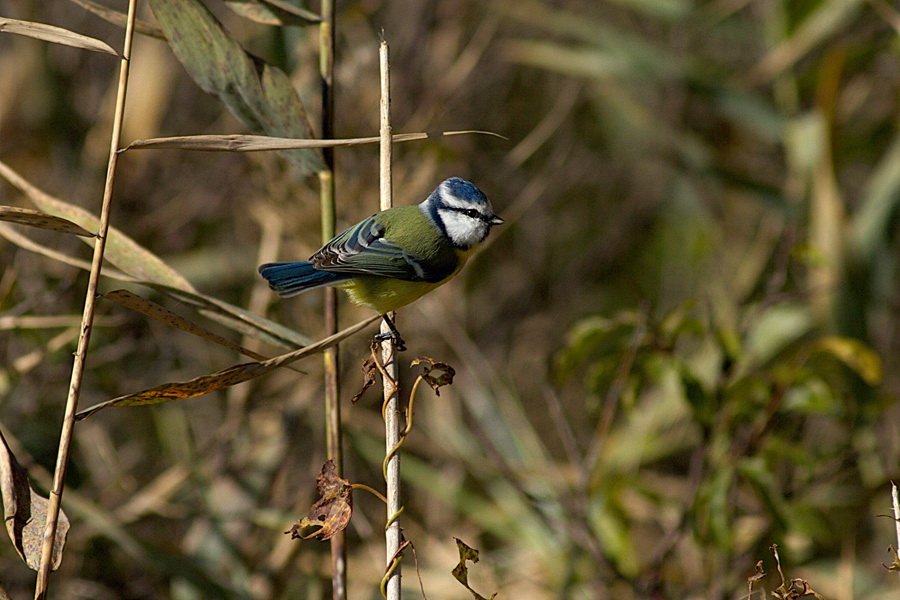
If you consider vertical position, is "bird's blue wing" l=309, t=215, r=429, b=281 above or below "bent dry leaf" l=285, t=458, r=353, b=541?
above

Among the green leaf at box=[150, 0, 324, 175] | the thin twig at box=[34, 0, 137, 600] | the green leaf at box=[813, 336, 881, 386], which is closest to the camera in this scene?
the thin twig at box=[34, 0, 137, 600]

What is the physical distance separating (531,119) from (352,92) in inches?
60.9

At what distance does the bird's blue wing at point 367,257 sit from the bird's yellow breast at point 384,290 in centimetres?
2

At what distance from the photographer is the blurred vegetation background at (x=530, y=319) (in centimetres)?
206

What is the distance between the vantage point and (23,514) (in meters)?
1.08

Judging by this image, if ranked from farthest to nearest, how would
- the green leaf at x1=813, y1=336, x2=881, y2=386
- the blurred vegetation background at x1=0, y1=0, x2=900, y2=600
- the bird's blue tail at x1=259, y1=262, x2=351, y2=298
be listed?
the blurred vegetation background at x1=0, y1=0, x2=900, y2=600 → the green leaf at x1=813, y1=336, x2=881, y2=386 → the bird's blue tail at x1=259, y1=262, x2=351, y2=298

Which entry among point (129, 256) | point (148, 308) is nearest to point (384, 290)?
point (129, 256)

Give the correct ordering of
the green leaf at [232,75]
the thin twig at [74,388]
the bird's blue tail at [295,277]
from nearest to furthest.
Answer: the thin twig at [74,388]
the green leaf at [232,75]
the bird's blue tail at [295,277]

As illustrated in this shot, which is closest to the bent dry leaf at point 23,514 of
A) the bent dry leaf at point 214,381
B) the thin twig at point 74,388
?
the thin twig at point 74,388

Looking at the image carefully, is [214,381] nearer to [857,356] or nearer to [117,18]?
[117,18]

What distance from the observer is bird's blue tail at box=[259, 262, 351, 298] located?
5.69 feet

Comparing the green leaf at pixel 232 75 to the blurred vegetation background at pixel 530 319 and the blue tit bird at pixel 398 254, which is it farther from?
the blue tit bird at pixel 398 254

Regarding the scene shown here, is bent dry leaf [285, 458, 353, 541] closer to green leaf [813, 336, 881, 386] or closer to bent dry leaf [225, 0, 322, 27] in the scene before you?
bent dry leaf [225, 0, 322, 27]

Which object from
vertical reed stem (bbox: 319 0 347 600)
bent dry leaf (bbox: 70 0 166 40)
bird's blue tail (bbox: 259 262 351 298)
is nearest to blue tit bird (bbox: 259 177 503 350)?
bird's blue tail (bbox: 259 262 351 298)
